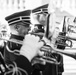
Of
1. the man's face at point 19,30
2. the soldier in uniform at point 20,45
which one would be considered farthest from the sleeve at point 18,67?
the man's face at point 19,30

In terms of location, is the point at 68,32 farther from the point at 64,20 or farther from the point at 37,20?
the point at 37,20

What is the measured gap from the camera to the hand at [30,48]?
6.84 feet

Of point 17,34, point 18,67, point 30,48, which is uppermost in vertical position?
point 17,34

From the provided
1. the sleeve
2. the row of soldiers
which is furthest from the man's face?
the sleeve

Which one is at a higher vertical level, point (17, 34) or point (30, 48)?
point (17, 34)

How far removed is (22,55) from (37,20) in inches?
25.0

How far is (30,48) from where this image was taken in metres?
2.10

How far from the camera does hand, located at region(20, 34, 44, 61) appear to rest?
82.0 inches

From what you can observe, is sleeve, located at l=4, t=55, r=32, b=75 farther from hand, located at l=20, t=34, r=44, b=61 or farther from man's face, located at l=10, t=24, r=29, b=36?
man's face, located at l=10, t=24, r=29, b=36

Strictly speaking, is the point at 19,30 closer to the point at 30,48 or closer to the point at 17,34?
the point at 17,34

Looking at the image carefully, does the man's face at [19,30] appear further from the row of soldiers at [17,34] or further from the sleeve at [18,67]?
the sleeve at [18,67]

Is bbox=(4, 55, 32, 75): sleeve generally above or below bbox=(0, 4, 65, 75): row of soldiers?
below

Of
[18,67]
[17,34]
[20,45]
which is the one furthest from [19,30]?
[18,67]

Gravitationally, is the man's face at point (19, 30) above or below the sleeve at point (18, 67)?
above
